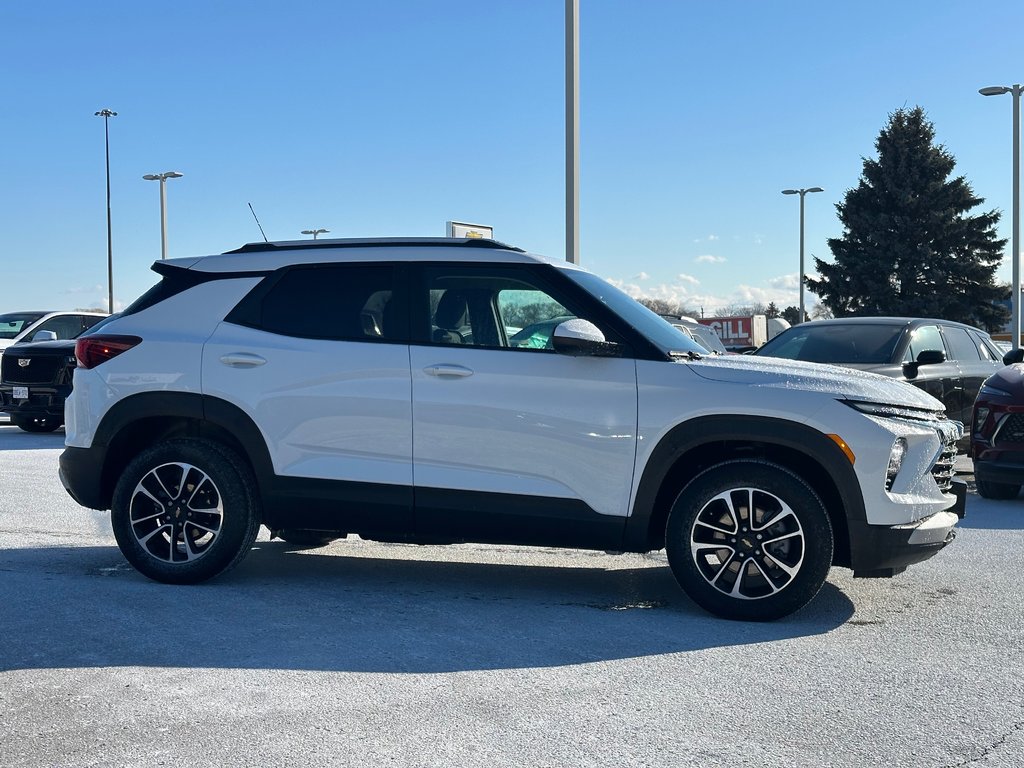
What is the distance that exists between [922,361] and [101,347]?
273 inches

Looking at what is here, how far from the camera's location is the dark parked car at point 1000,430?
29.8 feet

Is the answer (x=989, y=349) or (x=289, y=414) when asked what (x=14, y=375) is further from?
(x=989, y=349)

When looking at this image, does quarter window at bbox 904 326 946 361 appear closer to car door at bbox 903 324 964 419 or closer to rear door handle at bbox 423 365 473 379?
car door at bbox 903 324 964 419

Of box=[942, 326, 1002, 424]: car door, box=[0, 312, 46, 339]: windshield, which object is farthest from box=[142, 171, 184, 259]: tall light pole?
box=[942, 326, 1002, 424]: car door

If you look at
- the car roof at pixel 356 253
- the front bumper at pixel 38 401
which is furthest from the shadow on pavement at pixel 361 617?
the front bumper at pixel 38 401

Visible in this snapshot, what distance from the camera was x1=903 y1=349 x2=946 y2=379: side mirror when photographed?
966 cm

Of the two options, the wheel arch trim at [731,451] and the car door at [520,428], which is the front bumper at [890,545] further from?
the car door at [520,428]

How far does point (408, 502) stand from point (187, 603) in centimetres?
119

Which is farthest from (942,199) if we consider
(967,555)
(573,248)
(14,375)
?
(967,555)

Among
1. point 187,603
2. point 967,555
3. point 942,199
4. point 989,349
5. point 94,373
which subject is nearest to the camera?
point 187,603

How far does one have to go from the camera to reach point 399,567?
6.45 meters

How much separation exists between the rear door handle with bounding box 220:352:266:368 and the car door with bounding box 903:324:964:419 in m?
6.33

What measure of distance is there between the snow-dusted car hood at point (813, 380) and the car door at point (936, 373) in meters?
4.74

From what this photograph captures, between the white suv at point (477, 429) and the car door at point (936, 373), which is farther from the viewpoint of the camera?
the car door at point (936, 373)
